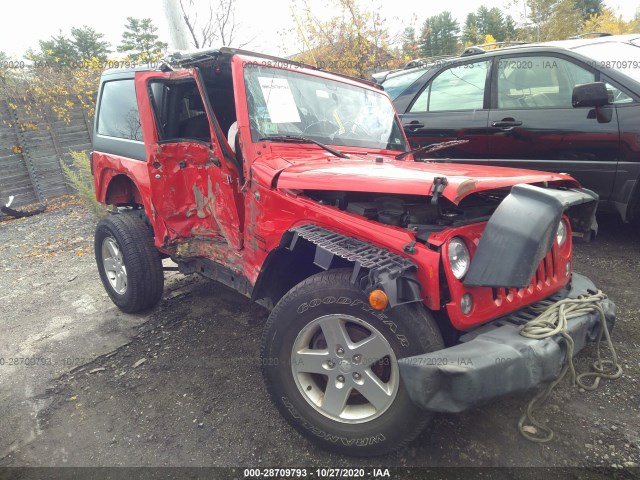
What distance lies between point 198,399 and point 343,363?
1.12m

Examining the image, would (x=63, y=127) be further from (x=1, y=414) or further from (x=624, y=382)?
(x=624, y=382)

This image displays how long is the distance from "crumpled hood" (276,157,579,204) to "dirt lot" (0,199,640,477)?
92 cm

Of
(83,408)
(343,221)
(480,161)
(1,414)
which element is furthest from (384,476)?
(480,161)

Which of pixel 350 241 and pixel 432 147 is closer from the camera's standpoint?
pixel 350 241

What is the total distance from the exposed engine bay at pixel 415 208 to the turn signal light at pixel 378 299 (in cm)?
31

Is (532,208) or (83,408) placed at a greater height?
(532,208)

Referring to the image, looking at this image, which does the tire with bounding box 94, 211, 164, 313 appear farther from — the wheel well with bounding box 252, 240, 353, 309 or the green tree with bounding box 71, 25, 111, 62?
the green tree with bounding box 71, 25, 111, 62

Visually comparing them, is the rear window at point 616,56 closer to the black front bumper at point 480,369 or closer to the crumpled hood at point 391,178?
the crumpled hood at point 391,178

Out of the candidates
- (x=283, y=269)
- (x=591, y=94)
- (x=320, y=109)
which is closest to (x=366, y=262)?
(x=283, y=269)

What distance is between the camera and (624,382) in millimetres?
2381

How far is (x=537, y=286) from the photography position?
6.75 feet

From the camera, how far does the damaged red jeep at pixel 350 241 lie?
1.64 metres

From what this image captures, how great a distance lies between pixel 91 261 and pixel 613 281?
5.87 m

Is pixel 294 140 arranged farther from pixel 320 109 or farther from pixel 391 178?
pixel 391 178
